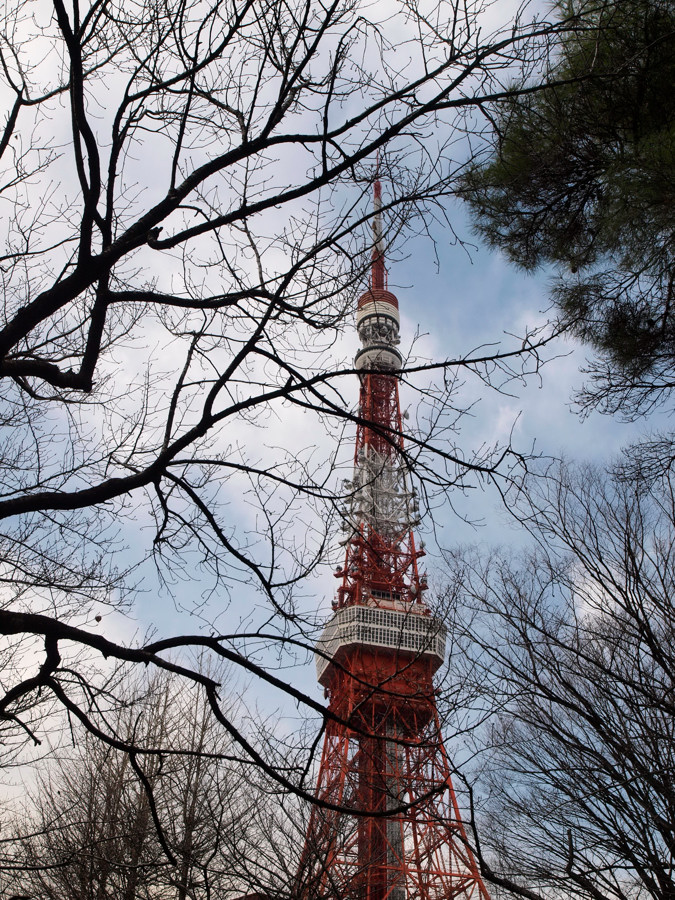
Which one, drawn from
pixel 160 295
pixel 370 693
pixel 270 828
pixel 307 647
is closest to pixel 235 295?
pixel 160 295

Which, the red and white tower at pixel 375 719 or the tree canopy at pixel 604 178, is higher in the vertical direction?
the tree canopy at pixel 604 178

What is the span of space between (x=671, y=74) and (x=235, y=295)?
2.97 meters

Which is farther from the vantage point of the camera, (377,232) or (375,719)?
(375,719)

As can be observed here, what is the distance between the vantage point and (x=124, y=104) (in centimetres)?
289

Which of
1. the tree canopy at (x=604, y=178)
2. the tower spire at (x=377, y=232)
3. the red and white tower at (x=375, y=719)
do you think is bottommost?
the red and white tower at (x=375, y=719)

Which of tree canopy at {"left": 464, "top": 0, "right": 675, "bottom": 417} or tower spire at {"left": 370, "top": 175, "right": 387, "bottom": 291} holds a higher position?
tree canopy at {"left": 464, "top": 0, "right": 675, "bottom": 417}

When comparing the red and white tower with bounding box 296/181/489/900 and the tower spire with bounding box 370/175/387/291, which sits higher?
the tower spire with bounding box 370/175/387/291

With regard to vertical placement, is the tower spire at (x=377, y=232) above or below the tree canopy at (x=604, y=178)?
below

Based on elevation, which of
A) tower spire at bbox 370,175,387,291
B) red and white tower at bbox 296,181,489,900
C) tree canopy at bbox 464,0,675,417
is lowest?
red and white tower at bbox 296,181,489,900

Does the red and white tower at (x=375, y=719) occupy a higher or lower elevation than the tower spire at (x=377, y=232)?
lower

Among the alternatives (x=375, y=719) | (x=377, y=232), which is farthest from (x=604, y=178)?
(x=375, y=719)

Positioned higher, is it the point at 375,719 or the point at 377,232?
the point at 377,232

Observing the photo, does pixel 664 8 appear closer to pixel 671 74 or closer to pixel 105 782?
pixel 671 74

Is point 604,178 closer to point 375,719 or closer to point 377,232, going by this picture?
point 377,232
